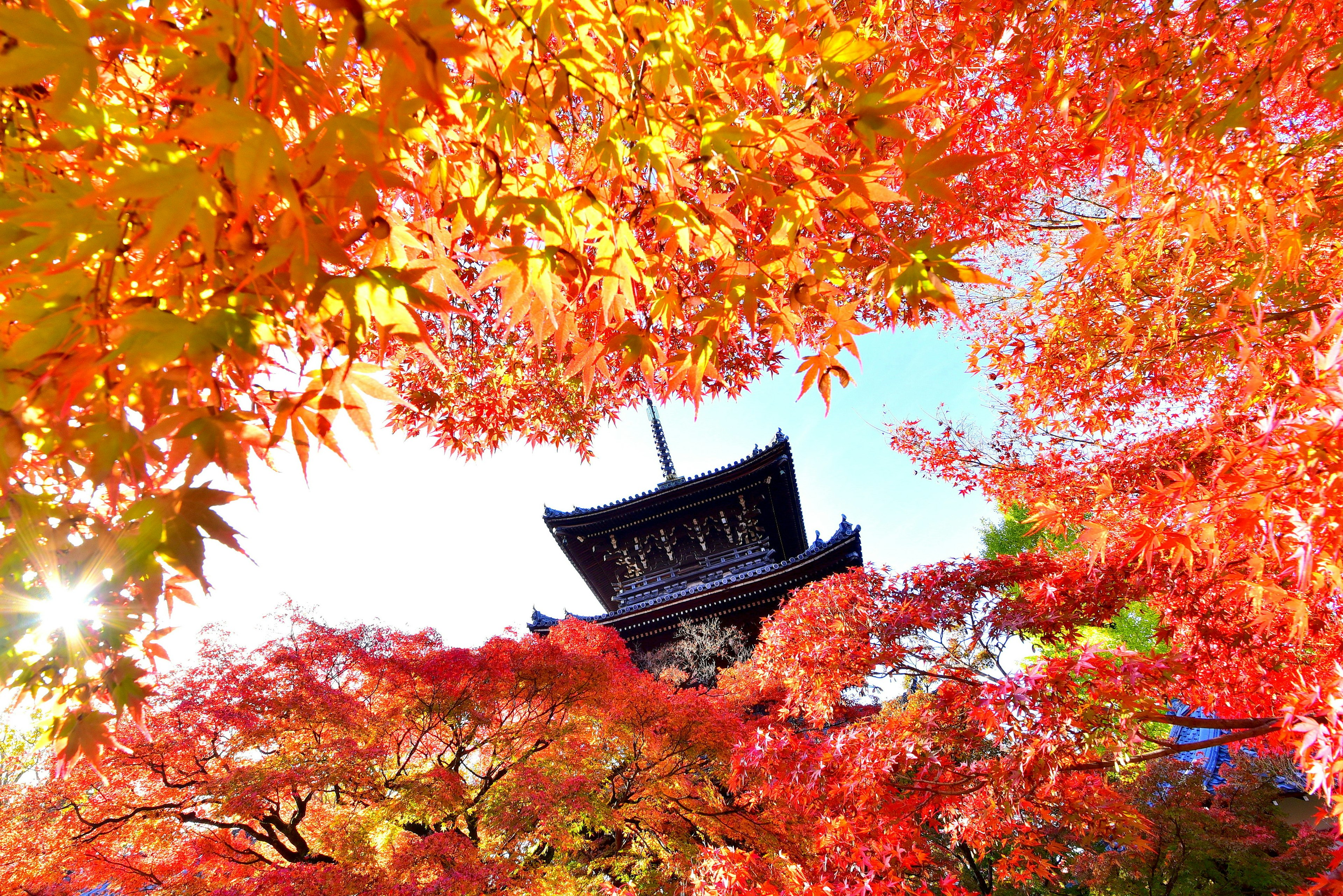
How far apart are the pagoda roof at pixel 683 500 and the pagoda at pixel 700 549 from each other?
24mm

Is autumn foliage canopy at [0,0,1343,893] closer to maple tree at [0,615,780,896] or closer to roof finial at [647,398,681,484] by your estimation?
maple tree at [0,615,780,896]

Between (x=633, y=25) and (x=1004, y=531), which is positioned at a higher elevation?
(x=1004, y=531)

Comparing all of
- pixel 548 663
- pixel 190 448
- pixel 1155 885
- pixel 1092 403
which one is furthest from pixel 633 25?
pixel 1155 885

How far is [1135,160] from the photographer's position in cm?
259

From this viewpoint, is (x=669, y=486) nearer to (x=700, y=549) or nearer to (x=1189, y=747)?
(x=700, y=549)

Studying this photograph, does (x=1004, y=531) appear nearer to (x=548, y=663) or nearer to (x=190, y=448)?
(x=548, y=663)

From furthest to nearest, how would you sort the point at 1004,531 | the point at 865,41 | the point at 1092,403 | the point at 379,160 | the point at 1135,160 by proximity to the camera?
the point at 1004,531 → the point at 1092,403 → the point at 1135,160 → the point at 865,41 → the point at 379,160

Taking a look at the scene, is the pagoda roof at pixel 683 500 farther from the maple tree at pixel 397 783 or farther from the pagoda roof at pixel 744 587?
the maple tree at pixel 397 783

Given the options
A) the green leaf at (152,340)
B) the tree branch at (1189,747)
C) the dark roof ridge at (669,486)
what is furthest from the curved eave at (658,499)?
the green leaf at (152,340)

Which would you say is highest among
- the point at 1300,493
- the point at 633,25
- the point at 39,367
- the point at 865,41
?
the point at 633,25

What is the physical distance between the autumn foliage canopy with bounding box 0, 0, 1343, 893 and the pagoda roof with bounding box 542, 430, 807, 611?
20.8ft

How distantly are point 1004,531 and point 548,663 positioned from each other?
23.5 meters

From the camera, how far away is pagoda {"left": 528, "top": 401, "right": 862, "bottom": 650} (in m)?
12.1

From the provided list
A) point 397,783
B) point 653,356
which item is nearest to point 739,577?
point 397,783
